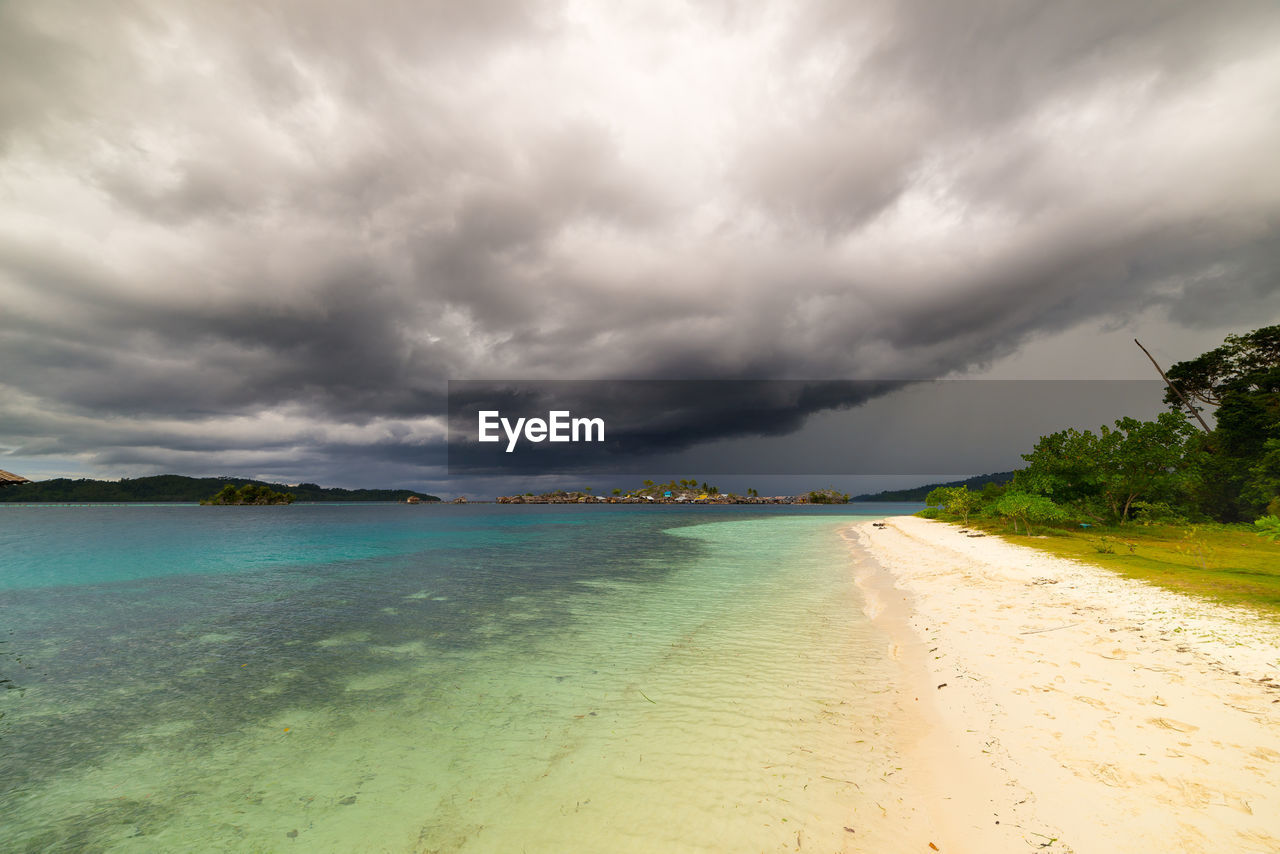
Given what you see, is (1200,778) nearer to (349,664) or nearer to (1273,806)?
(1273,806)

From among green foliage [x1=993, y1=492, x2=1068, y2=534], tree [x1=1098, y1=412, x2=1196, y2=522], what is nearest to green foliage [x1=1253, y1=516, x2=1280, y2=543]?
green foliage [x1=993, y1=492, x2=1068, y2=534]

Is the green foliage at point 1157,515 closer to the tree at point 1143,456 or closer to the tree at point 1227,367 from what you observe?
the tree at point 1143,456

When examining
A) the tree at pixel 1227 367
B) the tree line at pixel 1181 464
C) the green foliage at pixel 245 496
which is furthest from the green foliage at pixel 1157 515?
the green foliage at pixel 245 496

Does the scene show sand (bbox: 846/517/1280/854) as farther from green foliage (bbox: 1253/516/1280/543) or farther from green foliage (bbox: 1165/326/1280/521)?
green foliage (bbox: 1165/326/1280/521)

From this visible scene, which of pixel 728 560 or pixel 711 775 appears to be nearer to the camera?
pixel 711 775

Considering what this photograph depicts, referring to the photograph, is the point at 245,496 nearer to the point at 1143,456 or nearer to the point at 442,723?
the point at 442,723

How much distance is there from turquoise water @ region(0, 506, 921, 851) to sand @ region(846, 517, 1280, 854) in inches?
38.4

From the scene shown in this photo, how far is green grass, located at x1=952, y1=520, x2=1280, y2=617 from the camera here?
13406 mm

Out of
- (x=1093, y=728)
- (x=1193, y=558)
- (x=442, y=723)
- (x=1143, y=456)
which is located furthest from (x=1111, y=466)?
(x=442, y=723)

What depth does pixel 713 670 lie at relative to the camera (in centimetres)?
1062

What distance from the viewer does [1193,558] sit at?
67.4 ft

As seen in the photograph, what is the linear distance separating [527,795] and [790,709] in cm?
498

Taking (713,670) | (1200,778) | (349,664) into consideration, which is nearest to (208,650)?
(349,664)

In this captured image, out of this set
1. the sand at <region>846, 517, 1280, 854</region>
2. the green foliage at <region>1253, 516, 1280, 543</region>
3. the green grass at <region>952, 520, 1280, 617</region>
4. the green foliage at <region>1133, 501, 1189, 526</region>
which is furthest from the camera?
the green foliage at <region>1133, 501, 1189, 526</region>
